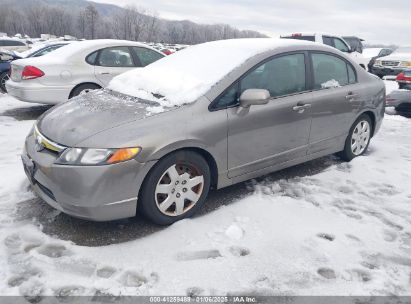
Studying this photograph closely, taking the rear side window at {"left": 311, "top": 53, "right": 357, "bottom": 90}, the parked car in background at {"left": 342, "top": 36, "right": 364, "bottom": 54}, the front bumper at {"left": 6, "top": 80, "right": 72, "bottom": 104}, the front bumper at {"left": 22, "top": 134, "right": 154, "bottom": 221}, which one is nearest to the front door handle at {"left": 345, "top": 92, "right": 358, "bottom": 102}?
the rear side window at {"left": 311, "top": 53, "right": 357, "bottom": 90}

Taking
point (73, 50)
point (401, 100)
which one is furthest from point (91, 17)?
point (401, 100)

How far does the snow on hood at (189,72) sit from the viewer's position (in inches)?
137

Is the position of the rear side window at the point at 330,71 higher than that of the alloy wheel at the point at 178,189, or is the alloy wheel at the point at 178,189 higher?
the rear side window at the point at 330,71

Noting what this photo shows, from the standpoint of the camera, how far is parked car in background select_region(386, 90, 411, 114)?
318 inches

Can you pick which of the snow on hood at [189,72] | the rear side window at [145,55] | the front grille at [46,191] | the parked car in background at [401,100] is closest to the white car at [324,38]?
the parked car in background at [401,100]

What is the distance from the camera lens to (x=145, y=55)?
7.75 m

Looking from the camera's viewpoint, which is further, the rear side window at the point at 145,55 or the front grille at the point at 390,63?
the front grille at the point at 390,63

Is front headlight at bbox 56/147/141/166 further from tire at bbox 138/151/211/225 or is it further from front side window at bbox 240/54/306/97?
front side window at bbox 240/54/306/97

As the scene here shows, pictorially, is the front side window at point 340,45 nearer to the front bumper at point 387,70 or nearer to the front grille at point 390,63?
the front bumper at point 387,70

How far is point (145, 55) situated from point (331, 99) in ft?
15.0

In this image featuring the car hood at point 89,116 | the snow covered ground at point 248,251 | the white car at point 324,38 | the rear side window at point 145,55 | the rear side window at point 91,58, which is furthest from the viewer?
the white car at point 324,38

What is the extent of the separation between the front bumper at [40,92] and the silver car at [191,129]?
307 centimetres

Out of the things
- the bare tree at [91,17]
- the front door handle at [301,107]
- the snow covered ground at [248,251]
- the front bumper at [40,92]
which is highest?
the bare tree at [91,17]

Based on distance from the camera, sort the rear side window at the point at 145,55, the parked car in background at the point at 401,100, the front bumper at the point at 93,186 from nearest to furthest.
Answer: the front bumper at the point at 93,186, the rear side window at the point at 145,55, the parked car in background at the point at 401,100
